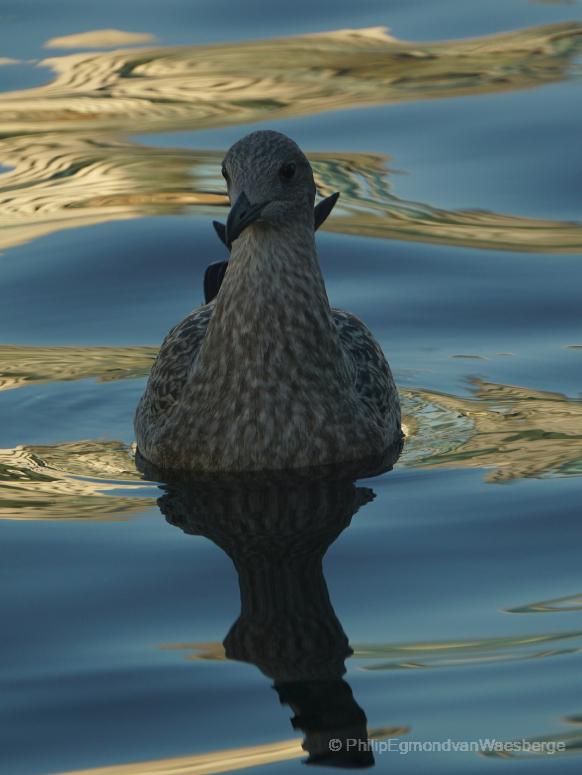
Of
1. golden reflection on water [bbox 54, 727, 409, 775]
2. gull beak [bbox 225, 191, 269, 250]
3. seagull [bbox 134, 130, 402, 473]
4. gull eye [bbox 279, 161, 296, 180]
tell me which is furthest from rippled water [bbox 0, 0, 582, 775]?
gull eye [bbox 279, 161, 296, 180]

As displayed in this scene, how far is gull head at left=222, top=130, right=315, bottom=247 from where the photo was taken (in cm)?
852

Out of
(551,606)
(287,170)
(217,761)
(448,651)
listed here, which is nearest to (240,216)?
(287,170)

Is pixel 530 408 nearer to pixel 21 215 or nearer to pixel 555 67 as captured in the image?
pixel 21 215

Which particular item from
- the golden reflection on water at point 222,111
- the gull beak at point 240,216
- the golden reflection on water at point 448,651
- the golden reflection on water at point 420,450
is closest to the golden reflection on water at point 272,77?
the golden reflection on water at point 222,111

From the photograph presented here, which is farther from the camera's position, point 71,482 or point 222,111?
point 222,111

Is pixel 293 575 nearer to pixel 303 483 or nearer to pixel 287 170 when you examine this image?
pixel 303 483

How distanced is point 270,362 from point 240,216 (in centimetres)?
80

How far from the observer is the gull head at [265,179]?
27.9ft

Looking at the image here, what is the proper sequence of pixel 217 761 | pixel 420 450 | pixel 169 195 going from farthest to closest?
pixel 169 195
pixel 420 450
pixel 217 761

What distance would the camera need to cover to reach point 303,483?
8641 millimetres

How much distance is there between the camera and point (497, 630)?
267 inches

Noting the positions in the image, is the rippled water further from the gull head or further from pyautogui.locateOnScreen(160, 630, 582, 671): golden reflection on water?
the gull head

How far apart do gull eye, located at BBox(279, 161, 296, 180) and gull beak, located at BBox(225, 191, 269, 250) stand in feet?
0.60

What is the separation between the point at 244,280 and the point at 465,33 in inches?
430
